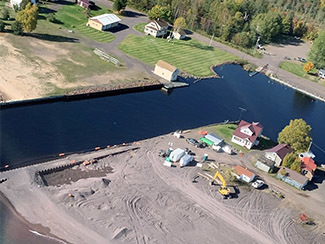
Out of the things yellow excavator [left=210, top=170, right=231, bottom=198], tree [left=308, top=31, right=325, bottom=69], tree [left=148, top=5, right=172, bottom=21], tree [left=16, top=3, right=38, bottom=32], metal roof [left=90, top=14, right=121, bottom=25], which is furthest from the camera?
tree [left=148, top=5, right=172, bottom=21]

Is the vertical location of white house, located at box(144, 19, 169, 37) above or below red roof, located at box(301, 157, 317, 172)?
above

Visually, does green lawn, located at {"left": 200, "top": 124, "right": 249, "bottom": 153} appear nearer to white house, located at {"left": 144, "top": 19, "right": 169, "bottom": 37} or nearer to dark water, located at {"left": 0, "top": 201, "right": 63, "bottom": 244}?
dark water, located at {"left": 0, "top": 201, "right": 63, "bottom": 244}

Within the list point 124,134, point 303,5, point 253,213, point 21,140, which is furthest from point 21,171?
point 303,5

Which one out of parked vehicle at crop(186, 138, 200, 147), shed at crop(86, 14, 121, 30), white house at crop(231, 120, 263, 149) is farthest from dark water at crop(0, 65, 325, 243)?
shed at crop(86, 14, 121, 30)

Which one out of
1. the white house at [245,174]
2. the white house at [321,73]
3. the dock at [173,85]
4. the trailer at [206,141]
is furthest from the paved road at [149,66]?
the white house at [245,174]

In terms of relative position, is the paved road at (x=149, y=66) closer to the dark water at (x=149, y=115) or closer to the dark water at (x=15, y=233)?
the dark water at (x=149, y=115)

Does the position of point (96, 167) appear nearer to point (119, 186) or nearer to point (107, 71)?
point (119, 186)

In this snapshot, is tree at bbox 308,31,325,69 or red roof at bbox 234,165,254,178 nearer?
red roof at bbox 234,165,254,178
